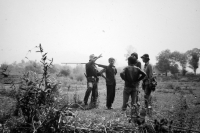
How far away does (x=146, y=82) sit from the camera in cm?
469

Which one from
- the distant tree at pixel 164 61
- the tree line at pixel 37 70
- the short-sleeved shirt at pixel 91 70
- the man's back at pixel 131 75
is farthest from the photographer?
the distant tree at pixel 164 61

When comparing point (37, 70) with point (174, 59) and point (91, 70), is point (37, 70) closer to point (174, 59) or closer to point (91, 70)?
point (91, 70)

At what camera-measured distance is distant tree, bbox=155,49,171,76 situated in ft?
227

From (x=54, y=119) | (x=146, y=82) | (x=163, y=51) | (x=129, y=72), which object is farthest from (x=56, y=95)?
(x=163, y=51)

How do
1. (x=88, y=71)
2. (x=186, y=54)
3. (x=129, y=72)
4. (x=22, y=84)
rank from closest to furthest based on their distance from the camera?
(x=22, y=84), (x=129, y=72), (x=88, y=71), (x=186, y=54)

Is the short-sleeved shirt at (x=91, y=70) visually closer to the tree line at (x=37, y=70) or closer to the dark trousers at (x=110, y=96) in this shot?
the dark trousers at (x=110, y=96)

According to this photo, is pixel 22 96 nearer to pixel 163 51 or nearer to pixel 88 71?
pixel 88 71

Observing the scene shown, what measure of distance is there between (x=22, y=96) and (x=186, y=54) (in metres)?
98.4

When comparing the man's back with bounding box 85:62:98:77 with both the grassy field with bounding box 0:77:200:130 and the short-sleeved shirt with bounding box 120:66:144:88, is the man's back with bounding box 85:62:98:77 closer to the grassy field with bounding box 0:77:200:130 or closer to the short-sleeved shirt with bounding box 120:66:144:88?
the grassy field with bounding box 0:77:200:130

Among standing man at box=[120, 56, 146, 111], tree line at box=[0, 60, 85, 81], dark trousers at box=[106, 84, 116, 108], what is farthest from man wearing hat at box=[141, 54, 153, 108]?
tree line at box=[0, 60, 85, 81]

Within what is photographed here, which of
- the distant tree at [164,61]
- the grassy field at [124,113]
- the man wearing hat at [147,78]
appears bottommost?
the grassy field at [124,113]

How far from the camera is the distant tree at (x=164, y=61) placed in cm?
6931

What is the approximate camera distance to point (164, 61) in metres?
74.1

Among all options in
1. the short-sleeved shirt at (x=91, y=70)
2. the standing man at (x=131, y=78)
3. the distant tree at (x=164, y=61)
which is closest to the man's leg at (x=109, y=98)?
the short-sleeved shirt at (x=91, y=70)
